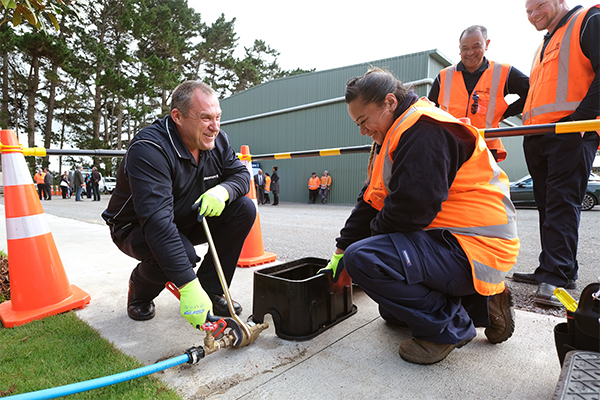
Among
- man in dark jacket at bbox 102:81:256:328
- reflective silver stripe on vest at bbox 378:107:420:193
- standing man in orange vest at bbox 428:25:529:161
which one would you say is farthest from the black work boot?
standing man in orange vest at bbox 428:25:529:161

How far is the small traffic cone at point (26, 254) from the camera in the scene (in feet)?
7.04

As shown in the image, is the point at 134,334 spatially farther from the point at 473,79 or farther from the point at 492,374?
the point at 473,79

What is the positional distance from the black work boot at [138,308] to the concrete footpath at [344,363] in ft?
0.12

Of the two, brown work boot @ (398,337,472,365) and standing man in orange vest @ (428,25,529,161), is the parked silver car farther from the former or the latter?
brown work boot @ (398,337,472,365)

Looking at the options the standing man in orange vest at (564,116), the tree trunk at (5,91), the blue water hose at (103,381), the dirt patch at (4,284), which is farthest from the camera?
the tree trunk at (5,91)

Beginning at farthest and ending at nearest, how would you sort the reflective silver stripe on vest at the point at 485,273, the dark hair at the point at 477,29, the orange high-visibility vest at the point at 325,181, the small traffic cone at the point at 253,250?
the orange high-visibility vest at the point at 325,181 → the small traffic cone at the point at 253,250 → the dark hair at the point at 477,29 → the reflective silver stripe on vest at the point at 485,273

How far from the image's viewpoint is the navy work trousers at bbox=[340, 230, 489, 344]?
1499mm

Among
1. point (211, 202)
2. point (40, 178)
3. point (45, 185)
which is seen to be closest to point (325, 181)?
point (45, 185)

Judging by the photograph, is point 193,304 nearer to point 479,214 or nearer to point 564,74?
point 479,214

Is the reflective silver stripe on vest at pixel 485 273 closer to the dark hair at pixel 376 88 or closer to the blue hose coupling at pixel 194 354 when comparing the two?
the dark hair at pixel 376 88

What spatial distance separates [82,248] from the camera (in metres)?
4.07

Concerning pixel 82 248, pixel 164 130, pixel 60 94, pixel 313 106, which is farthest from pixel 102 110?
pixel 164 130

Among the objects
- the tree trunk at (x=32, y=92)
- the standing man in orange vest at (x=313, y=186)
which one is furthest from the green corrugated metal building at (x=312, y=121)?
the tree trunk at (x=32, y=92)

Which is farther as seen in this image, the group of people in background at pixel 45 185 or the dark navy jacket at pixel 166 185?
the group of people in background at pixel 45 185
